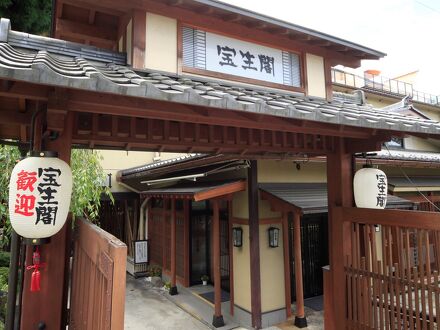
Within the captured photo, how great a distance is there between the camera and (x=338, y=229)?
4961 millimetres

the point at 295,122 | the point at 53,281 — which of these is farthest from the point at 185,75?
the point at 53,281

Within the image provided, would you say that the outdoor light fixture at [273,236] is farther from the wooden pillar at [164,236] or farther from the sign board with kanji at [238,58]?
the wooden pillar at [164,236]

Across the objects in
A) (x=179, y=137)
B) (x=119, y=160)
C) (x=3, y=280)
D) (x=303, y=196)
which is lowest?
(x=3, y=280)

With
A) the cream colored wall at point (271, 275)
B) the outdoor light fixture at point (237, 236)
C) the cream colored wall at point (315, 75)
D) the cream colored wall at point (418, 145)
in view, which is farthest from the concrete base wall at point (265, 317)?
the cream colored wall at point (418, 145)

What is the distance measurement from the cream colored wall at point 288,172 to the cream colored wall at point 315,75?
2.69m

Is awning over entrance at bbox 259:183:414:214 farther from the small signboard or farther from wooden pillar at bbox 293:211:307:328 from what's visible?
the small signboard

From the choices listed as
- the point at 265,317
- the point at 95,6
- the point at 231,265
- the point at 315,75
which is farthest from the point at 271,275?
the point at 95,6

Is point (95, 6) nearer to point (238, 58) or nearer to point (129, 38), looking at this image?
point (129, 38)

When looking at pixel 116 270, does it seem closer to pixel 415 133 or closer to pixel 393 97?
pixel 415 133

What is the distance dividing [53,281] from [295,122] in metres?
3.17

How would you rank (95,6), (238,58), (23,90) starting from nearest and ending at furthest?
(23,90) → (95,6) → (238,58)

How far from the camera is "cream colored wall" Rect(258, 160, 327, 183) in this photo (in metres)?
8.52

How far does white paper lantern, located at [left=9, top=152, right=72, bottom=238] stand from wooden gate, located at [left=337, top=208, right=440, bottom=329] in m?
3.72

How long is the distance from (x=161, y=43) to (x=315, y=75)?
3020 millimetres
